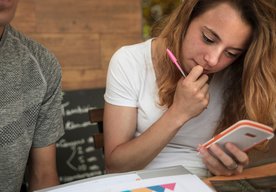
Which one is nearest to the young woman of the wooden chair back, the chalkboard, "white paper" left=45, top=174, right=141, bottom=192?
the wooden chair back

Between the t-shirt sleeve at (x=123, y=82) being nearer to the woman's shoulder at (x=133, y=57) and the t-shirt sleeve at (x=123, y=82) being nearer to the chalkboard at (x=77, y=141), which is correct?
the woman's shoulder at (x=133, y=57)

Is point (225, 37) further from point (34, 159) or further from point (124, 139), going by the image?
point (34, 159)

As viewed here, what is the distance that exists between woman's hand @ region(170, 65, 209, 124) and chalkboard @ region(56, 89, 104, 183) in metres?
1.14

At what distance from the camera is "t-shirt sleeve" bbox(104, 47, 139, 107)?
1105 millimetres

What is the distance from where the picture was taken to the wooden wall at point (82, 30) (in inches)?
75.6

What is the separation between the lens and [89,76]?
2.09m

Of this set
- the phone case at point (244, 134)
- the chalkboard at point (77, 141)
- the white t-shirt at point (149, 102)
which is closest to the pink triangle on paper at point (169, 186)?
the phone case at point (244, 134)

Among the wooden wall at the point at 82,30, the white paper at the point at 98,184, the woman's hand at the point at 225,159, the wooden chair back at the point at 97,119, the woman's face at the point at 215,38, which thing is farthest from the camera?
the wooden wall at the point at 82,30

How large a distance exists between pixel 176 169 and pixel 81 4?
146 cm

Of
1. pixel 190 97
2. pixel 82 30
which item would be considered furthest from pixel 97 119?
pixel 82 30

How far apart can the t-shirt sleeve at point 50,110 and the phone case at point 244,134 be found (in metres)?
0.48

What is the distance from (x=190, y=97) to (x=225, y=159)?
0.19m

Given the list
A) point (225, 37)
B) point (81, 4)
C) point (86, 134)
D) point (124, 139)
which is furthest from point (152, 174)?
point (81, 4)

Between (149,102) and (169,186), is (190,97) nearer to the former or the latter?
(149,102)
